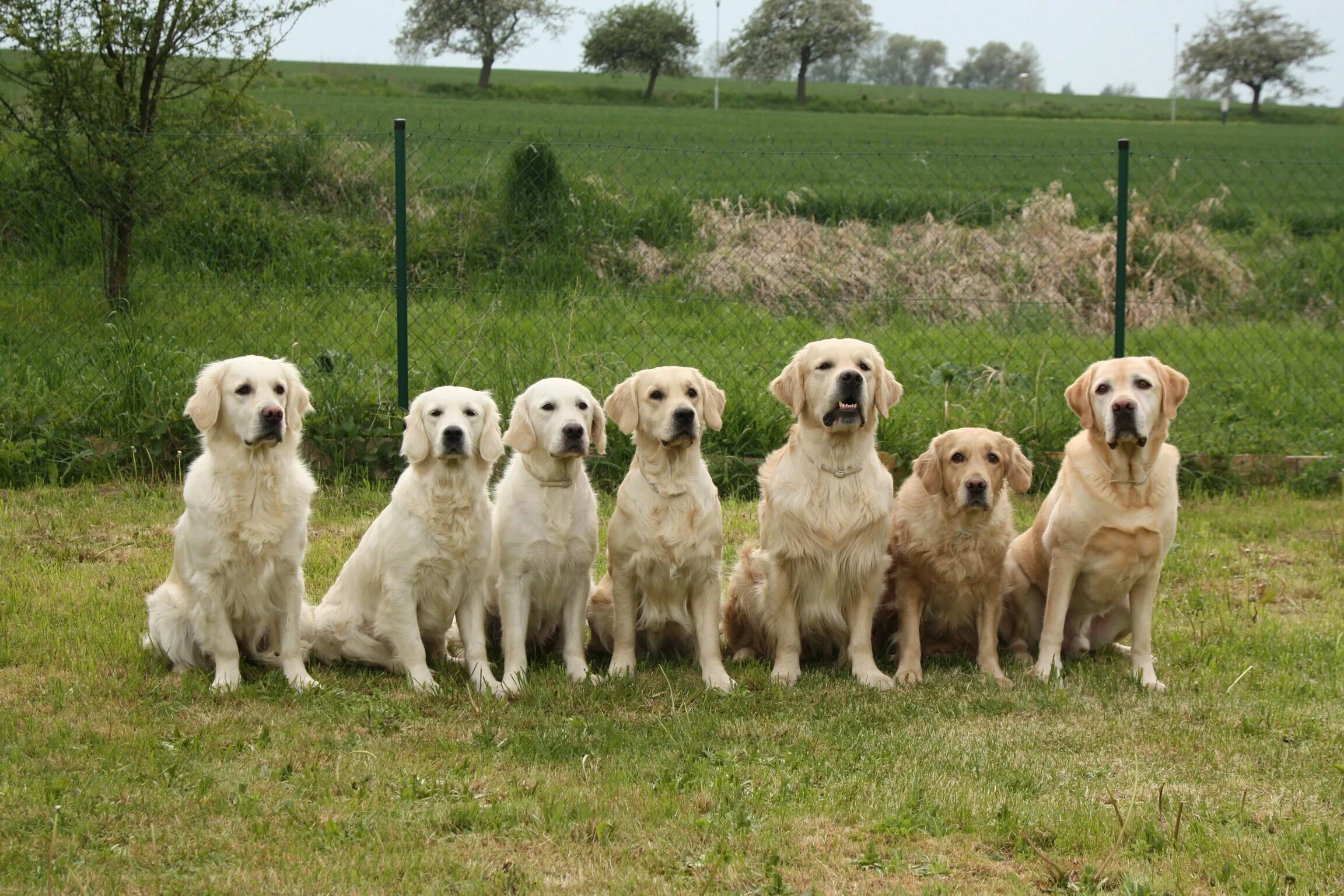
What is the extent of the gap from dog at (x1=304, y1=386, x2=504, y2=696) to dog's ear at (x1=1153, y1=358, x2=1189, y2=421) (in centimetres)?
252

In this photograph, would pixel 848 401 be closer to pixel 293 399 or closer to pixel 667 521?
pixel 667 521

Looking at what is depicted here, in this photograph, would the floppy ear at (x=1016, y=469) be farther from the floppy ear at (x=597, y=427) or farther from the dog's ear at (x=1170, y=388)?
the floppy ear at (x=597, y=427)

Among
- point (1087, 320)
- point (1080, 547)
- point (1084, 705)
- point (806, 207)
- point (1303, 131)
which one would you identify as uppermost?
point (1303, 131)

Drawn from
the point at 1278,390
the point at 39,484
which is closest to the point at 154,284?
the point at 39,484

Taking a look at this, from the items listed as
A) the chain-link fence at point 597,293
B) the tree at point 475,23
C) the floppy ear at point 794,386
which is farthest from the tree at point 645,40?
the floppy ear at point 794,386

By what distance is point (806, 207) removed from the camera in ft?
42.0

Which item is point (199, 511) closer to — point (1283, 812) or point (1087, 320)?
point (1283, 812)

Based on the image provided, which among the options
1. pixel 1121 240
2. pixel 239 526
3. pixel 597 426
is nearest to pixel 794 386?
pixel 597 426

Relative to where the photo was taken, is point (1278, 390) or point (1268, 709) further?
point (1278, 390)

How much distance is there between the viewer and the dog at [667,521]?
15.5 feet

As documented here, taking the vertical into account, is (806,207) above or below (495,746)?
above

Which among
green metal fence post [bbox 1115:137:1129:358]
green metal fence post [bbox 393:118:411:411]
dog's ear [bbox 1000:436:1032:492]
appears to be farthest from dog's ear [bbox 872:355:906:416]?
green metal fence post [bbox 393:118:411:411]

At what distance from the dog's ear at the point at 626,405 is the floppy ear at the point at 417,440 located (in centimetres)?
70

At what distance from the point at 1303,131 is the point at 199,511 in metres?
45.2
